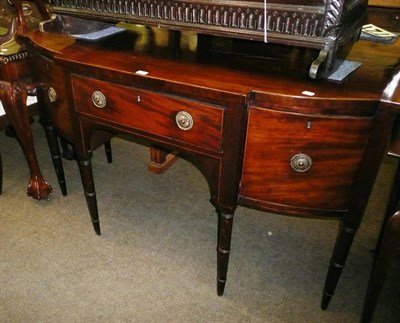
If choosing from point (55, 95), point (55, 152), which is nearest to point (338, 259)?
point (55, 95)

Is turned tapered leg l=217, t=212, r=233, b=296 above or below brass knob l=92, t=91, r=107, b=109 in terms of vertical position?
below

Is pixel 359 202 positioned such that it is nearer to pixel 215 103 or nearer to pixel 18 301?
pixel 215 103

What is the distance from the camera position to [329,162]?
88 centimetres

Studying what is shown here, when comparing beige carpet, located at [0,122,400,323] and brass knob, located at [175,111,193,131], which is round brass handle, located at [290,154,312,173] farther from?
beige carpet, located at [0,122,400,323]

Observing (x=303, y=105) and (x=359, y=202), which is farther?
(x=359, y=202)

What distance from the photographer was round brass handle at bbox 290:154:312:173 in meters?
0.88

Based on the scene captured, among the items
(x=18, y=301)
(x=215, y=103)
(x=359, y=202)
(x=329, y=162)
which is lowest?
(x=18, y=301)

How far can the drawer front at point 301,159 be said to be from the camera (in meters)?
0.83

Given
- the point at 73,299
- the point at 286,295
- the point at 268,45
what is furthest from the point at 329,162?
the point at 73,299

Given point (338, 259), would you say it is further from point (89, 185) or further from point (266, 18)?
point (89, 185)

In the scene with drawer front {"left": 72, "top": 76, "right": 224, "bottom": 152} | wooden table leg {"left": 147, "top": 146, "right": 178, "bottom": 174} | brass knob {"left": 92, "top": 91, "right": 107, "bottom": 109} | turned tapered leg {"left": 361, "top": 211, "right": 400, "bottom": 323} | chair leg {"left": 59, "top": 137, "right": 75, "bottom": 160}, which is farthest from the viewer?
chair leg {"left": 59, "top": 137, "right": 75, "bottom": 160}

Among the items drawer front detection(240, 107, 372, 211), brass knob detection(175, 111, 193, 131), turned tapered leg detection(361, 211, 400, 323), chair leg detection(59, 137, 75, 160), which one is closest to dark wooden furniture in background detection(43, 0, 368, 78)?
drawer front detection(240, 107, 372, 211)

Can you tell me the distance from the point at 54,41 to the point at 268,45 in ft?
2.34

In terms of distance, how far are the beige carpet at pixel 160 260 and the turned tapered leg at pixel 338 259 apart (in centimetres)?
10
